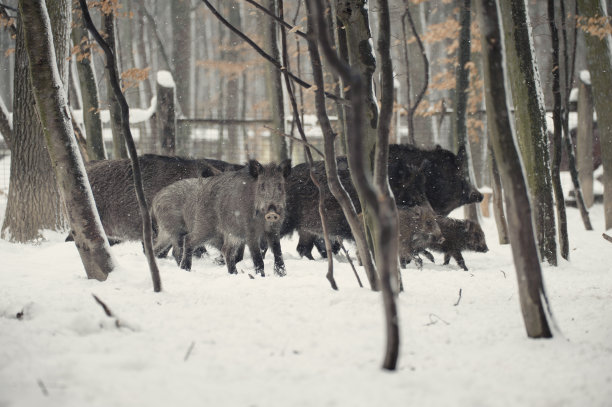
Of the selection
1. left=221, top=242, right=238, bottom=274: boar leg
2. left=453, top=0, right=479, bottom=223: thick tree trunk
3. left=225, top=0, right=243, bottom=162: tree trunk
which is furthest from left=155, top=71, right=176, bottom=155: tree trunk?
left=225, top=0, right=243, bottom=162: tree trunk

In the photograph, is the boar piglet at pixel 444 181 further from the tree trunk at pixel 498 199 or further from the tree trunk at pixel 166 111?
the tree trunk at pixel 166 111

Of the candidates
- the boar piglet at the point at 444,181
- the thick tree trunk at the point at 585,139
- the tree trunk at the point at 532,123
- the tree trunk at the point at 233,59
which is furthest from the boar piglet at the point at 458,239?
the tree trunk at the point at 233,59

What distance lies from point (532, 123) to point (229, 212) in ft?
10.6

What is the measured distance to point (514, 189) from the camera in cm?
265

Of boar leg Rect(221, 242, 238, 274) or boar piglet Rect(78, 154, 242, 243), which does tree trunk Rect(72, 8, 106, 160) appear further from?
boar leg Rect(221, 242, 238, 274)

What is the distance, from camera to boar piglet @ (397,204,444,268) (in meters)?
6.68

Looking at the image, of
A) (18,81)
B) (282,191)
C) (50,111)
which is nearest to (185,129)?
(18,81)

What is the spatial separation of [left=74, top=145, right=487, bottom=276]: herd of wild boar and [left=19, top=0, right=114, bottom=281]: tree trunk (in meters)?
1.74

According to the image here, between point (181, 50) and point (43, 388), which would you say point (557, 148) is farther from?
point (181, 50)

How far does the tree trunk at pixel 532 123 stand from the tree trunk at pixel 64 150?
3998 millimetres

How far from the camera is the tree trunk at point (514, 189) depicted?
103 inches

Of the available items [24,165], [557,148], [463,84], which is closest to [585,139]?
[463,84]

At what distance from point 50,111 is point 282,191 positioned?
2.34 meters

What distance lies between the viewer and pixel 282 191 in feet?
18.8
